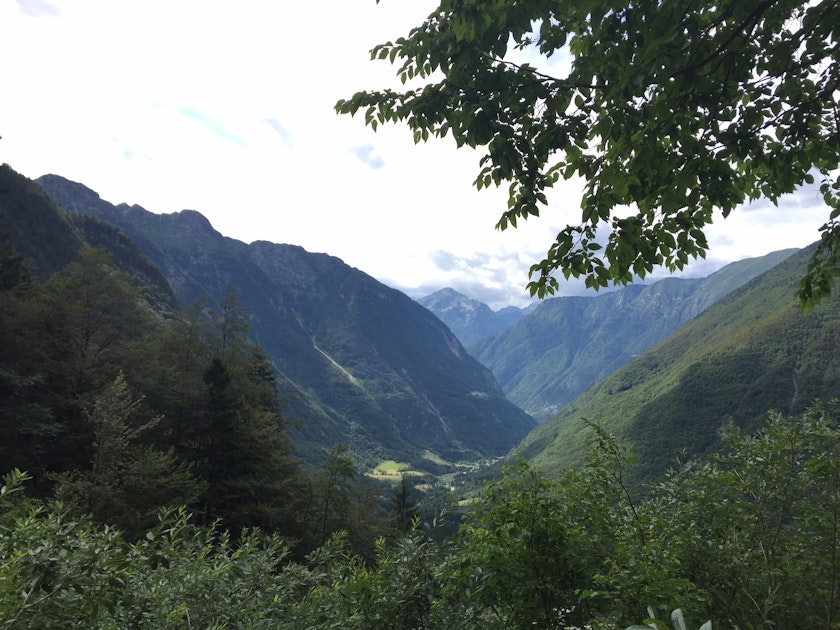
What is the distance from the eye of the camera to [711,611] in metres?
4.80

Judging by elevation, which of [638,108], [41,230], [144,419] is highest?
[41,230]

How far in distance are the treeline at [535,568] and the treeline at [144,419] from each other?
60.8 feet

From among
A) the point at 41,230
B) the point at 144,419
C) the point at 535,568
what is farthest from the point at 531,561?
the point at 41,230

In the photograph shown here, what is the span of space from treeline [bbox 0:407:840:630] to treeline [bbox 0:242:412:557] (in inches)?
730

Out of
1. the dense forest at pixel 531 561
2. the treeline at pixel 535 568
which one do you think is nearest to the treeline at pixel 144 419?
the dense forest at pixel 531 561

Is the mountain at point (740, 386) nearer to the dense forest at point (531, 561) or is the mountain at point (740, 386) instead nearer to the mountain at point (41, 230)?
the dense forest at point (531, 561)

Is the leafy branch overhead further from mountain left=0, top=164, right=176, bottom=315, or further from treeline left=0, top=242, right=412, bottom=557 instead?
mountain left=0, top=164, right=176, bottom=315

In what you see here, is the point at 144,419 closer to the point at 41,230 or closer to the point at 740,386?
the point at 41,230

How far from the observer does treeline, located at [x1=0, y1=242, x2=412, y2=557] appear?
23.6 metres

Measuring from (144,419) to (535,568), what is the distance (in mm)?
32489

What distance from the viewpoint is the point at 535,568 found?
4.67 metres

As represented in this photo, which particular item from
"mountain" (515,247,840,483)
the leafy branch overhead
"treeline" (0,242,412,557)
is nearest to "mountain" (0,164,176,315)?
"treeline" (0,242,412,557)

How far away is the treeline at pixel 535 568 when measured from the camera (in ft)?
12.5

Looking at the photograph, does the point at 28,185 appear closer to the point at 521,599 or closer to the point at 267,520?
the point at 267,520
